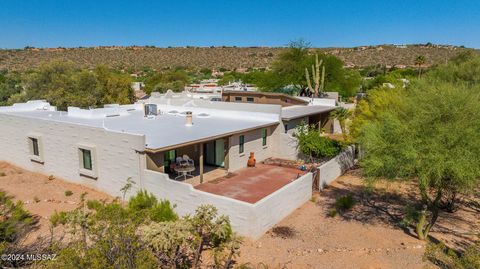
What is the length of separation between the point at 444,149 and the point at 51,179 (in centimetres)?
1852

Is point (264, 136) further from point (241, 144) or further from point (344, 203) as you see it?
point (344, 203)

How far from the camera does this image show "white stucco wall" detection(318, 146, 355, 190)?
1739cm

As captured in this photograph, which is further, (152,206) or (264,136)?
(264,136)

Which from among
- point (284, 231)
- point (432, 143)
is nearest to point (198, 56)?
point (284, 231)

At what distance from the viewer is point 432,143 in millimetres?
10453

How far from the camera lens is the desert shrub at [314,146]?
2119 centimetres

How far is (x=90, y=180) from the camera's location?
17219 mm

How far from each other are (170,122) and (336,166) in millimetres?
10015

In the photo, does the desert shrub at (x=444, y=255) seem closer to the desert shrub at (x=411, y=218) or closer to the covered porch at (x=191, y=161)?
the desert shrub at (x=411, y=218)

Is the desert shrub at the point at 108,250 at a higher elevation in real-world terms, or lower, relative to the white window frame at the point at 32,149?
higher

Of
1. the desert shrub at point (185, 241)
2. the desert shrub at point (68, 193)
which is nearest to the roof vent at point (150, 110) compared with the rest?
the desert shrub at point (68, 193)

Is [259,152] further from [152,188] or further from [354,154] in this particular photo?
[152,188]

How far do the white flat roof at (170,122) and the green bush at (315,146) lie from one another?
2.00m

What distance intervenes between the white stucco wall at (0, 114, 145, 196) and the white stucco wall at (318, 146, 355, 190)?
8.73 metres
